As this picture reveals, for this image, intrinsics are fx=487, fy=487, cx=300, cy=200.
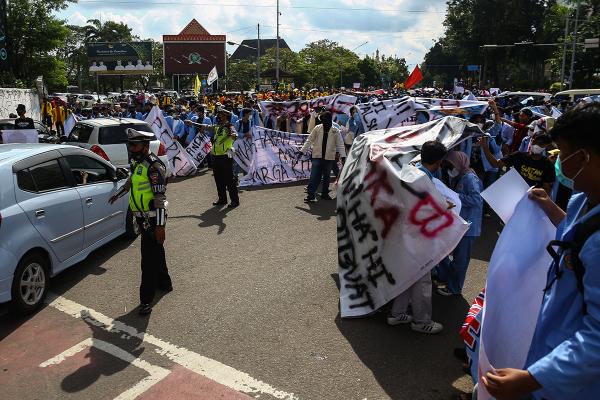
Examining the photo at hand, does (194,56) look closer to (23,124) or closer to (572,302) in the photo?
(23,124)

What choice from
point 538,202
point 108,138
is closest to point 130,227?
point 108,138

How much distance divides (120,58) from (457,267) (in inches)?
2369

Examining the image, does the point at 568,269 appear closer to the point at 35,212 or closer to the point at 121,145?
the point at 35,212

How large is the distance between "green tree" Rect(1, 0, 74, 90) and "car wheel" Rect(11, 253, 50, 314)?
29.5 m

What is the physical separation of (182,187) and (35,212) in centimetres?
638

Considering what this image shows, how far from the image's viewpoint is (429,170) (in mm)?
4312

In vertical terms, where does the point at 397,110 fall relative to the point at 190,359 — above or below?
above

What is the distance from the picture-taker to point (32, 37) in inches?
1206

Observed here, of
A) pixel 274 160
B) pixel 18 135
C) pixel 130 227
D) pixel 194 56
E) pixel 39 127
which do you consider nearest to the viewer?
pixel 130 227

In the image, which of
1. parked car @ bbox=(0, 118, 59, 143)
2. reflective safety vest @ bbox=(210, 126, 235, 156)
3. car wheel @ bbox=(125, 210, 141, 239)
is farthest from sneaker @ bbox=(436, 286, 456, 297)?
parked car @ bbox=(0, 118, 59, 143)

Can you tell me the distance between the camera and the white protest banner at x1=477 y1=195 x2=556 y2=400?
2.13 m

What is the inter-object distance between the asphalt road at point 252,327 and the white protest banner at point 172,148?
5.65 metres

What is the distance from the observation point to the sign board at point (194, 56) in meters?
65.8

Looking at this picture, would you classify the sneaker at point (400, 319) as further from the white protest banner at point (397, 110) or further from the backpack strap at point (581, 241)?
the white protest banner at point (397, 110)
